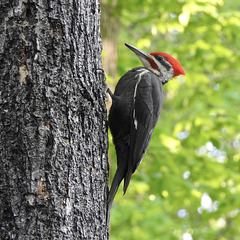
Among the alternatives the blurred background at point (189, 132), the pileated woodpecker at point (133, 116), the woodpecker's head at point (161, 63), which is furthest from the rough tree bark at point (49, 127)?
the blurred background at point (189, 132)

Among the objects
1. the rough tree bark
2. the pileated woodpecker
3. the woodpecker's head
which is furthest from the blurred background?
the rough tree bark

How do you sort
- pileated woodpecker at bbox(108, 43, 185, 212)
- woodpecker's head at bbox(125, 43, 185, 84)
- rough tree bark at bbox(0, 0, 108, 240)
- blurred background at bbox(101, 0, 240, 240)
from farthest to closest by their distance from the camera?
blurred background at bbox(101, 0, 240, 240) → woodpecker's head at bbox(125, 43, 185, 84) → pileated woodpecker at bbox(108, 43, 185, 212) → rough tree bark at bbox(0, 0, 108, 240)

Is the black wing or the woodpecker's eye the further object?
the woodpecker's eye

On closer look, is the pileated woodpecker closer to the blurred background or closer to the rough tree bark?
the rough tree bark

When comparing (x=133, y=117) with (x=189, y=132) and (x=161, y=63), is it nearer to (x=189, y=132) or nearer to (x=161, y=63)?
(x=161, y=63)

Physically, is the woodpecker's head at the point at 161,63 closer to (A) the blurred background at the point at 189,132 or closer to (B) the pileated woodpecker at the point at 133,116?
(B) the pileated woodpecker at the point at 133,116

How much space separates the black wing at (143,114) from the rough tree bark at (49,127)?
0.70 m

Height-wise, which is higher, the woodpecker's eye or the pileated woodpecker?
the woodpecker's eye

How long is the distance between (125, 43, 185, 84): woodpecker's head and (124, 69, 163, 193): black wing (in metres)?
0.40

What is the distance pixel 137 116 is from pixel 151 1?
2793mm

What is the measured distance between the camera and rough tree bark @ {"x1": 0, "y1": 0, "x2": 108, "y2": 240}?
69.6 inches

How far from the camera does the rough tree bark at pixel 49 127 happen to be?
5.80ft

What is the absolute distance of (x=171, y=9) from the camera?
4859 mm

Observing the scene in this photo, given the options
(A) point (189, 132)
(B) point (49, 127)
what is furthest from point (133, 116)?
(A) point (189, 132)
